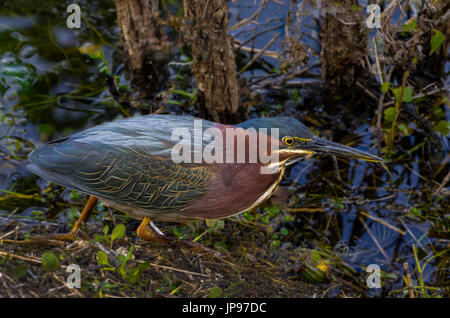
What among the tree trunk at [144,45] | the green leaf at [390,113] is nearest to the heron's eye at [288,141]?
the green leaf at [390,113]

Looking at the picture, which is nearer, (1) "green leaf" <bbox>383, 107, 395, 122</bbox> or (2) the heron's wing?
(2) the heron's wing

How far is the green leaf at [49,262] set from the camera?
3.08 metres

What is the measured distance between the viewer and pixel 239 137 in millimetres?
3438

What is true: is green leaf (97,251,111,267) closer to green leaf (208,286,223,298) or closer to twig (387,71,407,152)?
green leaf (208,286,223,298)

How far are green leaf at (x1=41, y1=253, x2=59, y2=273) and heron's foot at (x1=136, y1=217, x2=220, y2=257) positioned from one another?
2.63ft

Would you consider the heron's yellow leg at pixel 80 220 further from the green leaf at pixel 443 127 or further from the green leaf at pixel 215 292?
the green leaf at pixel 443 127

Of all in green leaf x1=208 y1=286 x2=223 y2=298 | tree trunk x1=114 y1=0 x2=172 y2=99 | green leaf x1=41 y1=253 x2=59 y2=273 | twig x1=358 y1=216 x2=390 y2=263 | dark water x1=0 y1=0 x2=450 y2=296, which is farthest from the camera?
tree trunk x1=114 y1=0 x2=172 y2=99

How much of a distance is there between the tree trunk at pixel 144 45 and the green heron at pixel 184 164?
168 cm

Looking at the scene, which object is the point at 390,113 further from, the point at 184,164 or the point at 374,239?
the point at 184,164

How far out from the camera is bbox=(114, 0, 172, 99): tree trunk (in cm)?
487

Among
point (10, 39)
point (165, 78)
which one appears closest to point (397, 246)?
point (165, 78)

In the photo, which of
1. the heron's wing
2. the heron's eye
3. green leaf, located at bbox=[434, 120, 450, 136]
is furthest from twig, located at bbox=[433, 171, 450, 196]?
the heron's wing

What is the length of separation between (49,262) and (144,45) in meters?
2.69
